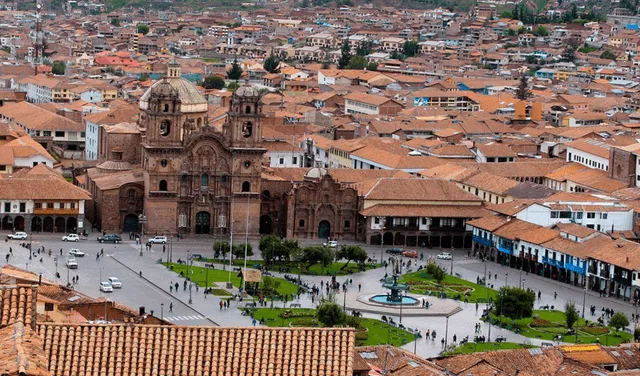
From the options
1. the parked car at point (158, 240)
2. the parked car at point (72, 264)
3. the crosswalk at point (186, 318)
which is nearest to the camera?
the crosswalk at point (186, 318)

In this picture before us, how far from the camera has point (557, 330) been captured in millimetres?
68438

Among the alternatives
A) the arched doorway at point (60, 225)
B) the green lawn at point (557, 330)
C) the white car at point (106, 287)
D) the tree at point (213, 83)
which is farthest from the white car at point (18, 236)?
the tree at point (213, 83)

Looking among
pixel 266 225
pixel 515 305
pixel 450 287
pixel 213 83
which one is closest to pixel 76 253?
pixel 266 225

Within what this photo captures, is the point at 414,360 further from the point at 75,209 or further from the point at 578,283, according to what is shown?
the point at 75,209

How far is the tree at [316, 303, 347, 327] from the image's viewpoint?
64.6 meters

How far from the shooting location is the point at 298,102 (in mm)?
154625

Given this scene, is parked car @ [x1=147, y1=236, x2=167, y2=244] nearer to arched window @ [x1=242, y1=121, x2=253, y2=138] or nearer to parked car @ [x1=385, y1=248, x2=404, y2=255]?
arched window @ [x1=242, y1=121, x2=253, y2=138]

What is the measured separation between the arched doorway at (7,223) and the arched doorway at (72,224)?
3.12 metres

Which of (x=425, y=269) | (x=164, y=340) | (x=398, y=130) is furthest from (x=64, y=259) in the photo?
(x=164, y=340)

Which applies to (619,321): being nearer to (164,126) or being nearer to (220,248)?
(220,248)

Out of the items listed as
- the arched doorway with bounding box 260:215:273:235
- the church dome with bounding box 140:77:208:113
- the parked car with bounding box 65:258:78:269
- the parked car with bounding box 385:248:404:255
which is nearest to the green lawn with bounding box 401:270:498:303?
the parked car with bounding box 385:248:404:255

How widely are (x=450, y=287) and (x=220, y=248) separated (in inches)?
505

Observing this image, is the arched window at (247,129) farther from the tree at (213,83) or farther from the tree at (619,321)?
the tree at (213,83)

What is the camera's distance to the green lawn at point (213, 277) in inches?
2997
